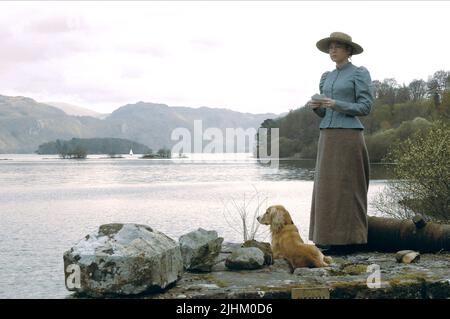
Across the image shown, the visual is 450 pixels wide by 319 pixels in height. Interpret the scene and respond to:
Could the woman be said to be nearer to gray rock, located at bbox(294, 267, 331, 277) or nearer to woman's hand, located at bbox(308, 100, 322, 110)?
woman's hand, located at bbox(308, 100, 322, 110)

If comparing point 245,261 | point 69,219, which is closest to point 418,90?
point 69,219

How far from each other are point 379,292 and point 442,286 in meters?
0.84

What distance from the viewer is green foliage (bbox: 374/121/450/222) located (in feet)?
46.4

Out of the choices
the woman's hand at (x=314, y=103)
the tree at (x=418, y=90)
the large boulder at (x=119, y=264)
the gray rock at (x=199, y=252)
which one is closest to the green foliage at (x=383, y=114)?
the tree at (x=418, y=90)

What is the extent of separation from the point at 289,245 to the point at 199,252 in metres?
1.20

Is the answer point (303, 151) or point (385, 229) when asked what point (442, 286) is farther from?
point (303, 151)

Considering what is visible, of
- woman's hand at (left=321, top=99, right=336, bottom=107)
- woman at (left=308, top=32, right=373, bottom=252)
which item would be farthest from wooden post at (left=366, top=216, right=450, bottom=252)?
woman's hand at (left=321, top=99, right=336, bottom=107)

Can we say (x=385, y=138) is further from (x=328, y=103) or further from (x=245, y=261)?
(x=245, y=261)

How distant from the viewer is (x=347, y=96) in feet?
27.2

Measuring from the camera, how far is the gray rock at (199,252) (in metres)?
7.66

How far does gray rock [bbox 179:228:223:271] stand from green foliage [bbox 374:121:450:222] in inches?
321

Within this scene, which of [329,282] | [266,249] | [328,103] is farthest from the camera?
[266,249]

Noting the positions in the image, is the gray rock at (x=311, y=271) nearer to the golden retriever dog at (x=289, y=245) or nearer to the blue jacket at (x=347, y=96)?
the golden retriever dog at (x=289, y=245)

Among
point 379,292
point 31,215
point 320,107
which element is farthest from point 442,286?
point 31,215
